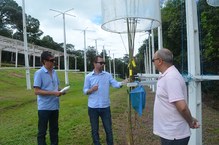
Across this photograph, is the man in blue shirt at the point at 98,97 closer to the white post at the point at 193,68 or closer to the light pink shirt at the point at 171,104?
the white post at the point at 193,68

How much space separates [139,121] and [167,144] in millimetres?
5769

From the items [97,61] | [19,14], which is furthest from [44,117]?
[19,14]

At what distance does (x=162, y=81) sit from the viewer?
3455mm

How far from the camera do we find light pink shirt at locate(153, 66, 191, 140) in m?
3.33

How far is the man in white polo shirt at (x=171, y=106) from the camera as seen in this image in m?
3.32

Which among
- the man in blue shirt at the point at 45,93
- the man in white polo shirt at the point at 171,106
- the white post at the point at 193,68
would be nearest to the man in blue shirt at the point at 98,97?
the man in blue shirt at the point at 45,93

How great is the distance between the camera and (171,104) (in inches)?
134

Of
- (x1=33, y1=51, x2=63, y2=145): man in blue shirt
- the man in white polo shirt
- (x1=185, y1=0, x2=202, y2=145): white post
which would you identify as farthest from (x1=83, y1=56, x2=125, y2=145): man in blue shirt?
the man in white polo shirt

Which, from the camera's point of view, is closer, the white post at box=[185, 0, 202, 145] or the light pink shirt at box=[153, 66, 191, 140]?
the light pink shirt at box=[153, 66, 191, 140]

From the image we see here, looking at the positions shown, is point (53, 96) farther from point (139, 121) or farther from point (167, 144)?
point (139, 121)

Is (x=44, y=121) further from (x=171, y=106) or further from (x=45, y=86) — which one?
(x=171, y=106)

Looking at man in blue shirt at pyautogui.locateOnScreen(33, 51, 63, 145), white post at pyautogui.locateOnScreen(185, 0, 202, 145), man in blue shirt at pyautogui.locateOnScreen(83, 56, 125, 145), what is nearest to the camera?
man in blue shirt at pyautogui.locateOnScreen(33, 51, 63, 145)

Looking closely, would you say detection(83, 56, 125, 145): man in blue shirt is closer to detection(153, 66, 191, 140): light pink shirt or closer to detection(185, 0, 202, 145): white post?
detection(185, 0, 202, 145): white post

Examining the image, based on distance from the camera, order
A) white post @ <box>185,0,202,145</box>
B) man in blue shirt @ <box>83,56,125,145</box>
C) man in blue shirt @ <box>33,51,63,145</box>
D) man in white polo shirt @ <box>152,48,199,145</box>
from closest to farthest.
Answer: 1. man in white polo shirt @ <box>152,48,199,145</box>
2. man in blue shirt @ <box>33,51,63,145</box>
3. white post @ <box>185,0,202,145</box>
4. man in blue shirt @ <box>83,56,125,145</box>
